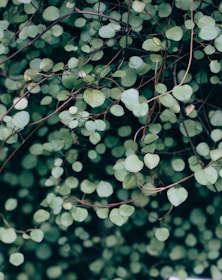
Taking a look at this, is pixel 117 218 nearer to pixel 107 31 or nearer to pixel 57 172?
pixel 57 172

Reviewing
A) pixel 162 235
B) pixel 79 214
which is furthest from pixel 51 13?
pixel 162 235

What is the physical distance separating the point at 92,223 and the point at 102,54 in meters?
0.66

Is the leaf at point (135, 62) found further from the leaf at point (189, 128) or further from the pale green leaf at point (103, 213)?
the pale green leaf at point (103, 213)

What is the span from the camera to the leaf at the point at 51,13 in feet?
Answer: 3.84

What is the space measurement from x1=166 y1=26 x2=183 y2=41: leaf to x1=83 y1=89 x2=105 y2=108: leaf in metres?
0.21

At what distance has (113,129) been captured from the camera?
1.34 meters

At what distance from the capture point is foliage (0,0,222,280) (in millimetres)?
1110

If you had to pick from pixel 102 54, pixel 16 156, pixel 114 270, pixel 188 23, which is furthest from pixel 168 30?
pixel 114 270

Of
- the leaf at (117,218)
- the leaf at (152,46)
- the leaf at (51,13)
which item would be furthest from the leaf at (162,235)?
the leaf at (51,13)

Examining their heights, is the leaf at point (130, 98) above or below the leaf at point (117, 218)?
above

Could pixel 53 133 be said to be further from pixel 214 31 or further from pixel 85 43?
pixel 214 31

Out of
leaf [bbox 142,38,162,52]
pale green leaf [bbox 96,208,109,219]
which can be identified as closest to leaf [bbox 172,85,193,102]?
leaf [bbox 142,38,162,52]

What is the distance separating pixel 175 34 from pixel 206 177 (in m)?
0.34

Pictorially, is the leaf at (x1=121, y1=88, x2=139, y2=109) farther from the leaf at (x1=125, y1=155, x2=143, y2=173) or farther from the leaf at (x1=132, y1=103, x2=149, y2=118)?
the leaf at (x1=125, y1=155, x2=143, y2=173)
